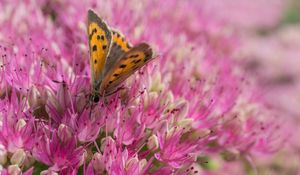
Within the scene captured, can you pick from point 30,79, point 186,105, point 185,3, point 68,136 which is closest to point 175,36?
point 185,3

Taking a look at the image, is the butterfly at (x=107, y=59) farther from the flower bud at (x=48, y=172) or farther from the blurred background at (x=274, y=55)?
the blurred background at (x=274, y=55)

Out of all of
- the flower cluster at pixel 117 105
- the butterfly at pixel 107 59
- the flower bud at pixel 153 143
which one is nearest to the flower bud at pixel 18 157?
the flower cluster at pixel 117 105

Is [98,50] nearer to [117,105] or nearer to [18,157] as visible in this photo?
[117,105]

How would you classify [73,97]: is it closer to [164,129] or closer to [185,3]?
[164,129]

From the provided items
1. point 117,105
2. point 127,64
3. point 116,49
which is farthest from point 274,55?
point 127,64

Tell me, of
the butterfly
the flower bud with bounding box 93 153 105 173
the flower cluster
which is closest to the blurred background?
the flower cluster

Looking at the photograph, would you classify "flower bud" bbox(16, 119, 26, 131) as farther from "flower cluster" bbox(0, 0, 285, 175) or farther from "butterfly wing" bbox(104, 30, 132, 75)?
"butterfly wing" bbox(104, 30, 132, 75)
